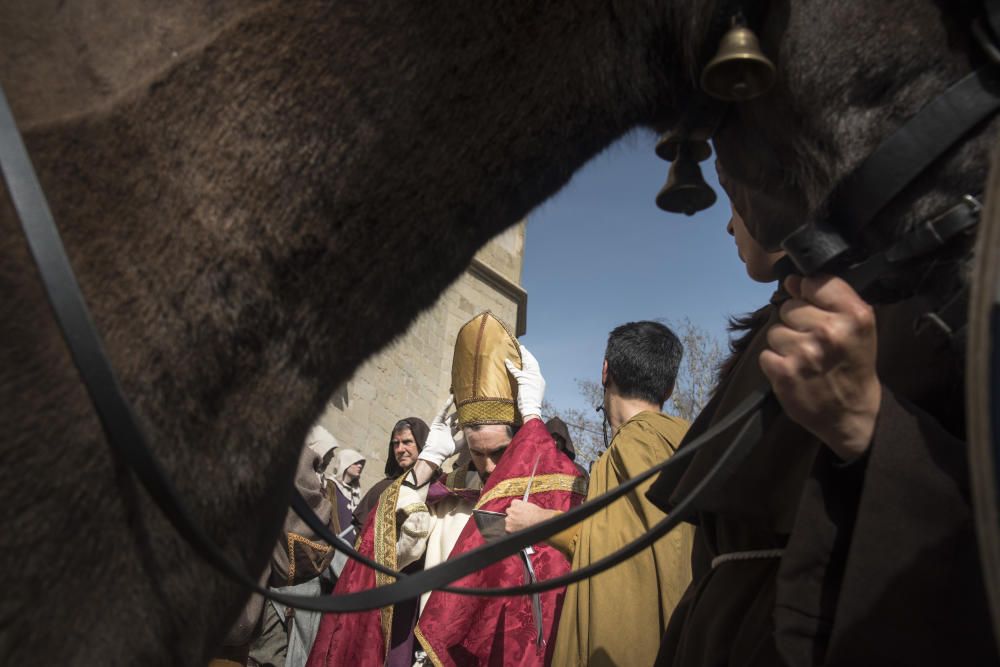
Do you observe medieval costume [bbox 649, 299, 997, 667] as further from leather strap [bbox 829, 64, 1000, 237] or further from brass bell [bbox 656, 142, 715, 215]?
brass bell [bbox 656, 142, 715, 215]

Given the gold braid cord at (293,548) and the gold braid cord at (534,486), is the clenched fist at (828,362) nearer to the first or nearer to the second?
the gold braid cord at (534,486)

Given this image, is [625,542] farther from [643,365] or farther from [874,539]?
[874,539]

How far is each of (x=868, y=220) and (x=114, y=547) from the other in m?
1.21

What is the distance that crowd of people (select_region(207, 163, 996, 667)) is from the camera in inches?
51.9

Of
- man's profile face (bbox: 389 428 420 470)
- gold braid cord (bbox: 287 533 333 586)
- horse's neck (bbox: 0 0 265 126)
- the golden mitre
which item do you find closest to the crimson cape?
the golden mitre

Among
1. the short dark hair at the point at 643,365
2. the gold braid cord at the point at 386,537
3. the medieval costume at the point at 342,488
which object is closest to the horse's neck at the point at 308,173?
the short dark hair at the point at 643,365

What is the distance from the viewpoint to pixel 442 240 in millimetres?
1283

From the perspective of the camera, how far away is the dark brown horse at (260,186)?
3.27 feet

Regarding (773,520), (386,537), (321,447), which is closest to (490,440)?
(386,537)

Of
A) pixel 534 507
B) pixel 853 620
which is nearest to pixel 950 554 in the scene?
pixel 853 620

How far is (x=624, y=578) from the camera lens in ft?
10.5

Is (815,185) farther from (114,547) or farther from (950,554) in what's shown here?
(114,547)

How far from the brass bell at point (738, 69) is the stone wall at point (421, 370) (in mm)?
10488

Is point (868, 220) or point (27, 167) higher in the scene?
point (868, 220)
